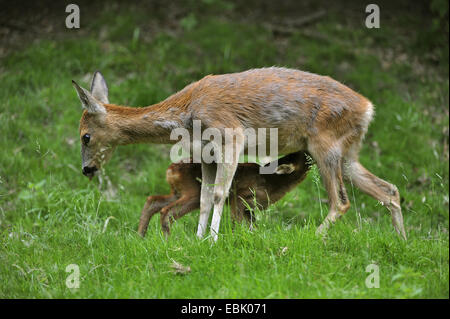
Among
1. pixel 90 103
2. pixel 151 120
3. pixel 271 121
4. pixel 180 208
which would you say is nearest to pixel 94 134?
pixel 90 103

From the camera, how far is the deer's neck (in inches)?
258

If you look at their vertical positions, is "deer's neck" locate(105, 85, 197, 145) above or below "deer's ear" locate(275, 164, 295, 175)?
above

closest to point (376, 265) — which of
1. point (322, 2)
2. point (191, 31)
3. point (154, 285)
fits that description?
point (154, 285)

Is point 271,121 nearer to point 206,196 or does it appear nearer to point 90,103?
point 206,196

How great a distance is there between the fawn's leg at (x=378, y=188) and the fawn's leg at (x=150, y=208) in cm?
209

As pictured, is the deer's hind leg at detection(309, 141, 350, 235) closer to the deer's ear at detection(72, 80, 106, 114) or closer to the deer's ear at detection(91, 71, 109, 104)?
the deer's ear at detection(72, 80, 106, 114)

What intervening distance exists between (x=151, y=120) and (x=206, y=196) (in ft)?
3.45

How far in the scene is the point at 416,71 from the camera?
11.1 metres

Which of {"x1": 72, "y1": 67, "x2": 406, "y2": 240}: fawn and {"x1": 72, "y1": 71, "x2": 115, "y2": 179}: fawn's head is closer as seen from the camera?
{"x1": 72, "y1": 67, "x2": 406, "y2": 240}: fawn

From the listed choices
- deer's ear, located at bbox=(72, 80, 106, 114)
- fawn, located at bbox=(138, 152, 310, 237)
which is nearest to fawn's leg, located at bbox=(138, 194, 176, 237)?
fawn, located at bbox=(138, 152, 310, 237)

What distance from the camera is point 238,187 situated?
700 centimetres

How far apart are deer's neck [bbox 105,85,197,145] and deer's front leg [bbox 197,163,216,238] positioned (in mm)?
507

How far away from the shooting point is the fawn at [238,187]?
677cm
